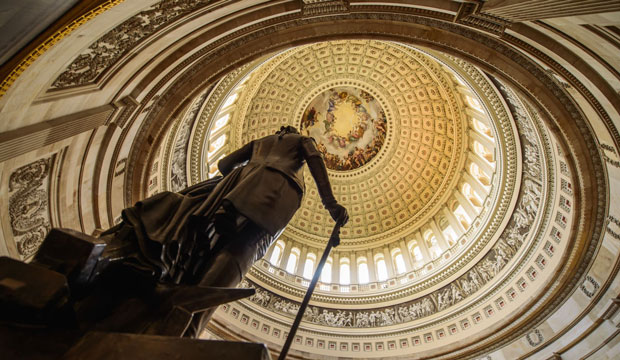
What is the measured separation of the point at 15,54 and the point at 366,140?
21.8m

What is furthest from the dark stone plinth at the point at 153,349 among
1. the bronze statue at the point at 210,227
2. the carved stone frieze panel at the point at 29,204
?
the carved stone frieze panel at the point at 29,204

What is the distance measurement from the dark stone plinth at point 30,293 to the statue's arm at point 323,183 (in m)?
2.21

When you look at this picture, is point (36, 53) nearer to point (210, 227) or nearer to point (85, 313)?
point (210, 227)

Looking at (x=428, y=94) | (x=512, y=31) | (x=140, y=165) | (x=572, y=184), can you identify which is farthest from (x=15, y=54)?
(x=428, y=94)

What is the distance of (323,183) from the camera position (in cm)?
337

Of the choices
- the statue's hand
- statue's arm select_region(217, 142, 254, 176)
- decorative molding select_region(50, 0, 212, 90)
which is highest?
decorative molding select_region(50, 0, 212, 90)

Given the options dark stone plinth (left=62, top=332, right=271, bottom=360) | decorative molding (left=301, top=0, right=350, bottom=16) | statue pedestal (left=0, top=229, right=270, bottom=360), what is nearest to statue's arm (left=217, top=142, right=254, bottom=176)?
statue pedestal (left=0, top=229, right=270, bottom=360)

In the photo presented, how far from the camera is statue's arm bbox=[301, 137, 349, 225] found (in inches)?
128

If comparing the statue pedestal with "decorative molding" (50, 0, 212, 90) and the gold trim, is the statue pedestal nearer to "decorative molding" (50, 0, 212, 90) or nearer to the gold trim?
the gold trim

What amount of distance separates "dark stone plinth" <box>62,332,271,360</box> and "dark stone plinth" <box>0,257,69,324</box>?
0.22 m

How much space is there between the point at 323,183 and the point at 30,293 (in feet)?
8.02

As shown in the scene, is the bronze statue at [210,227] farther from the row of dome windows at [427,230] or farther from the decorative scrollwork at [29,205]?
the row of dome windows at [427,230]

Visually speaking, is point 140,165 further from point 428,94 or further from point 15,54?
point 428,94

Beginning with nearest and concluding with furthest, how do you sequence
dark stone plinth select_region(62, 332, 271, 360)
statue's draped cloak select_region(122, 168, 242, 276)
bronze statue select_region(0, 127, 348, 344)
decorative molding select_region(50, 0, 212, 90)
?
dark stone plinth select_region(62, 332, 271, 360), bronze statue select_region(0, 127, 348, 344), statue's draped cloak select_region(122, 168, 242, 276), decorative molding select_region(50, 0, 212, 90)
